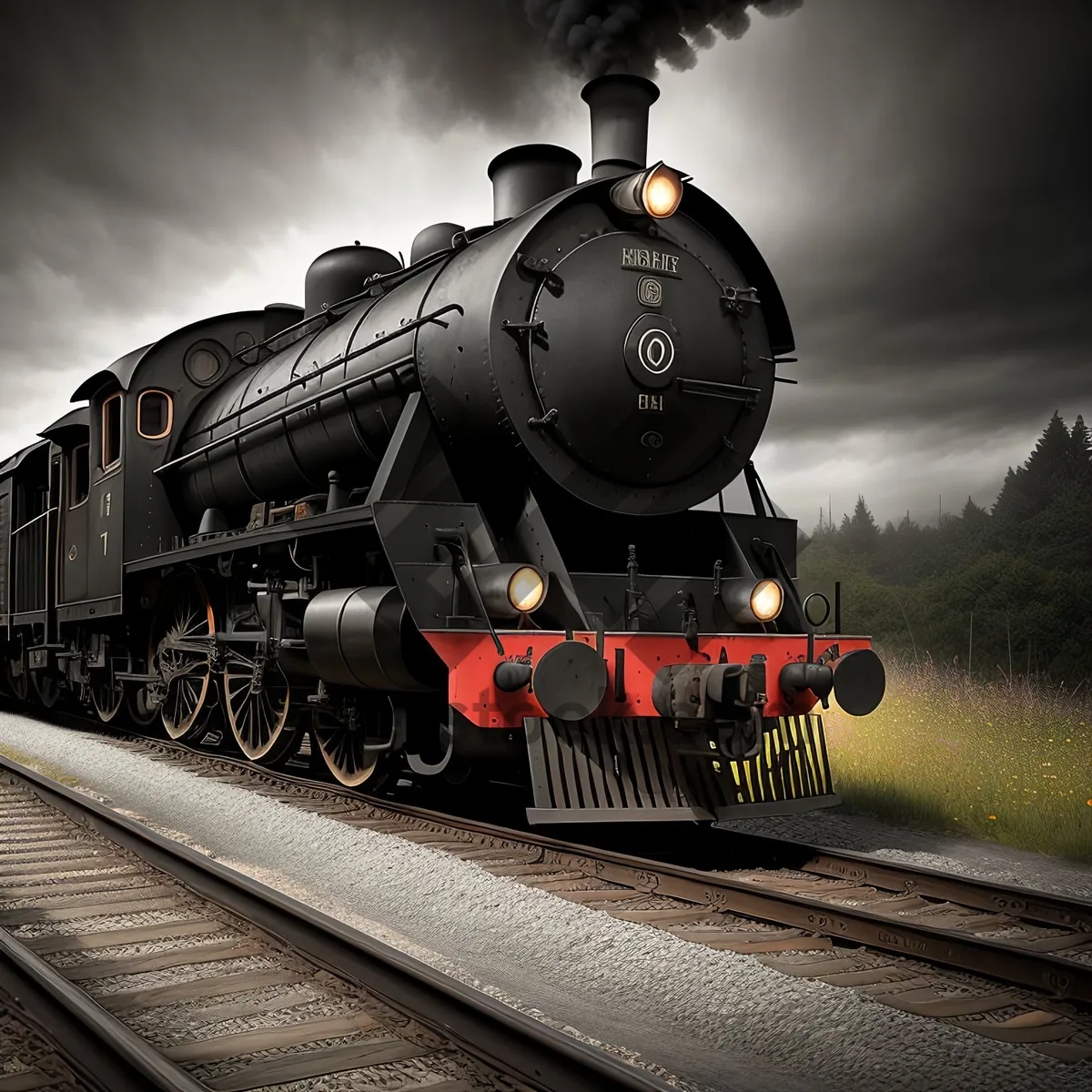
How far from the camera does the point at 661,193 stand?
5715mm

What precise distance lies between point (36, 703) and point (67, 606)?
176 inches

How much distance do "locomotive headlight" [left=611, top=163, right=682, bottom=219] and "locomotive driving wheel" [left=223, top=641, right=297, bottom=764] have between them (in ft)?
12.0

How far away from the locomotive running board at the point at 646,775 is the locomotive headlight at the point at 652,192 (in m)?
2.63

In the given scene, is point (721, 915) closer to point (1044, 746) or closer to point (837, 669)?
point (837, 669)

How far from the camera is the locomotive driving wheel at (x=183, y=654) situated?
877 cm

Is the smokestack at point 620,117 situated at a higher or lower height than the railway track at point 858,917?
higher

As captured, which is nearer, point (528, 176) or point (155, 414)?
point (528, 176)

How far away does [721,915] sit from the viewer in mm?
4414

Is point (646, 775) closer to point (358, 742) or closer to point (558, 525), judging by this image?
point (558, 525)

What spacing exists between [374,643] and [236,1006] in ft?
8.31

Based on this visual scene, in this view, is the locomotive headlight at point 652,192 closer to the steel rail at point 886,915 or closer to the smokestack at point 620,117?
the smokestack at point 620,117

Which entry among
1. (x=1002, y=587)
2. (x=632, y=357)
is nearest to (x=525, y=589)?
(x=632, y=357)

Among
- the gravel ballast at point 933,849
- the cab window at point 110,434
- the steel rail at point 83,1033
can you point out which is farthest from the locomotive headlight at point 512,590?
the cab window at point 110,434

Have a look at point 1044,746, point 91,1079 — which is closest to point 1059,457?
point 1044,746
